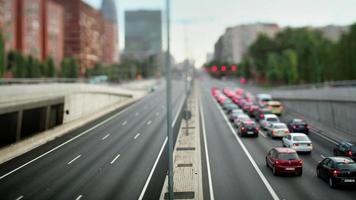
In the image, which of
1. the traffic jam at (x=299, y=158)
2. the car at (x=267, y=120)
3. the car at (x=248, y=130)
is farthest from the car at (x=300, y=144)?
the car at (x=267, y=120)

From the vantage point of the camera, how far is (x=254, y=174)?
2130cm

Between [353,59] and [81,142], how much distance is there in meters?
45.8

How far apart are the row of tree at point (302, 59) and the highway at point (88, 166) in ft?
123

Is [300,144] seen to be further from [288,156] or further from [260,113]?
[260,113]

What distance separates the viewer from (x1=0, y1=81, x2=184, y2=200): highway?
19000mm

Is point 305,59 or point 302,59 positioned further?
point 302,59

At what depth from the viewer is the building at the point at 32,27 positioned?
94.6 metres

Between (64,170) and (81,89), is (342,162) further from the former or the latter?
(81,89)

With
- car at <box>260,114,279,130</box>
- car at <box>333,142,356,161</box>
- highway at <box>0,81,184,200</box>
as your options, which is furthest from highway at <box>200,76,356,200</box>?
highway at <box>0,81,184,200</box>

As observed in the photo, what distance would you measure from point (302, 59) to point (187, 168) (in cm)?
6430

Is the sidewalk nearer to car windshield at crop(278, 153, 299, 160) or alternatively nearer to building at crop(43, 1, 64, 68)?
car windshield at crop(278, 153, 299, 160)

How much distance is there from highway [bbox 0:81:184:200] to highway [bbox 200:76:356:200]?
391cm

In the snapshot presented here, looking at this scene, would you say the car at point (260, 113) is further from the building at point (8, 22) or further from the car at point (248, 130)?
the building at point (8, 22)

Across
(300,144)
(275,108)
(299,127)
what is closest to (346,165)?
(300,144)
